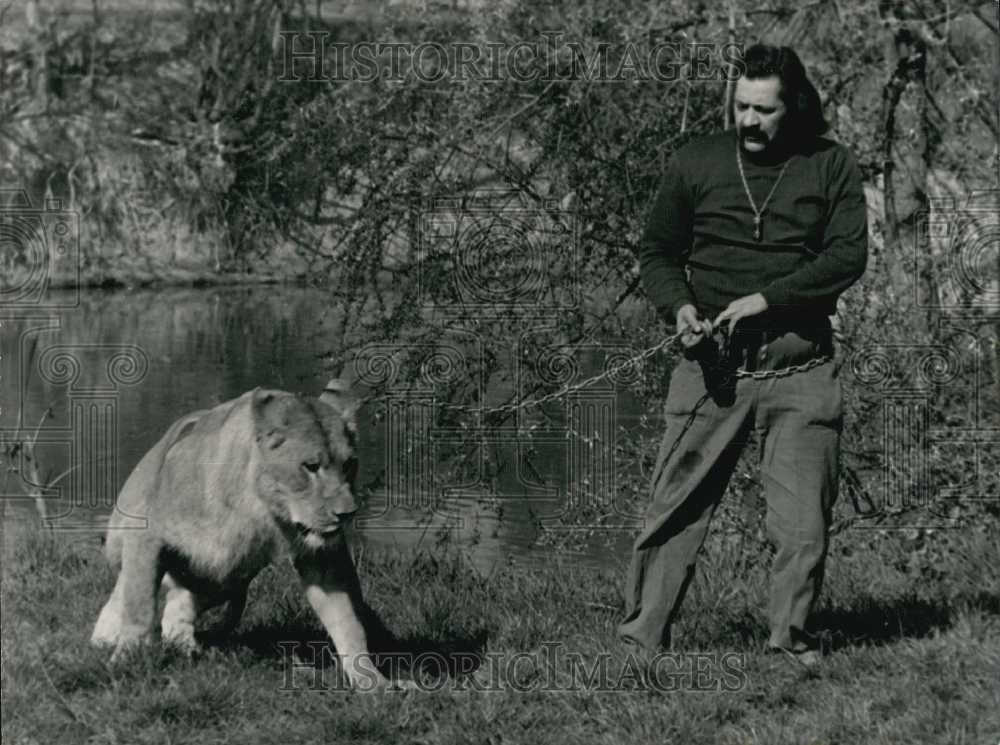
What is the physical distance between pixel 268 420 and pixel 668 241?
1657 millimetres

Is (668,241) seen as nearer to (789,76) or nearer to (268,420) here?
(789,76)

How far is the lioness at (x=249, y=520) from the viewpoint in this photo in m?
5.12

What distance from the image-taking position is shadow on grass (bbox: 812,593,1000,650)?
5.62 meters

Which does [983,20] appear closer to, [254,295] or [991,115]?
[991,115]

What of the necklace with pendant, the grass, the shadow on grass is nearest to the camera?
the grass

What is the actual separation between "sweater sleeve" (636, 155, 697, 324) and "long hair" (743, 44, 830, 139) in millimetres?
473

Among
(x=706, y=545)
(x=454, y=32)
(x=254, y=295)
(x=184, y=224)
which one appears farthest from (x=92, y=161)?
(x=706, y=545)

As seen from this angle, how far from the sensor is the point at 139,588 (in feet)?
17.3

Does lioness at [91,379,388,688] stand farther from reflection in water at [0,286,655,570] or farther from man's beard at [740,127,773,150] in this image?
reflection in water at [0,286,655,570]

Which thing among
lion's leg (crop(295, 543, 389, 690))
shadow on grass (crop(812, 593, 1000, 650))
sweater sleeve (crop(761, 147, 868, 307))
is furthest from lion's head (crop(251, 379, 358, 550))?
shadow on grass (crop(812, 593, 1000, 650))

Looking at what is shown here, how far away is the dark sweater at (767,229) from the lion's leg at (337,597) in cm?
154

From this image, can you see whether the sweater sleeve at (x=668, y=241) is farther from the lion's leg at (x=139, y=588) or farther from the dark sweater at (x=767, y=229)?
the lion's leg at (x=139, y=588)

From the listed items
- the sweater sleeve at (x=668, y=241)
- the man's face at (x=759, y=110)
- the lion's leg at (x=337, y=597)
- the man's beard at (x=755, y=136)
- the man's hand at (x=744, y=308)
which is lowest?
the lion's leg at (x=337, y=597)

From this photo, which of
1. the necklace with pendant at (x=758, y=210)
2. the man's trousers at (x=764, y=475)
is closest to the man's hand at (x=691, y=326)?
the man's trousers at (x=764, y=475)
